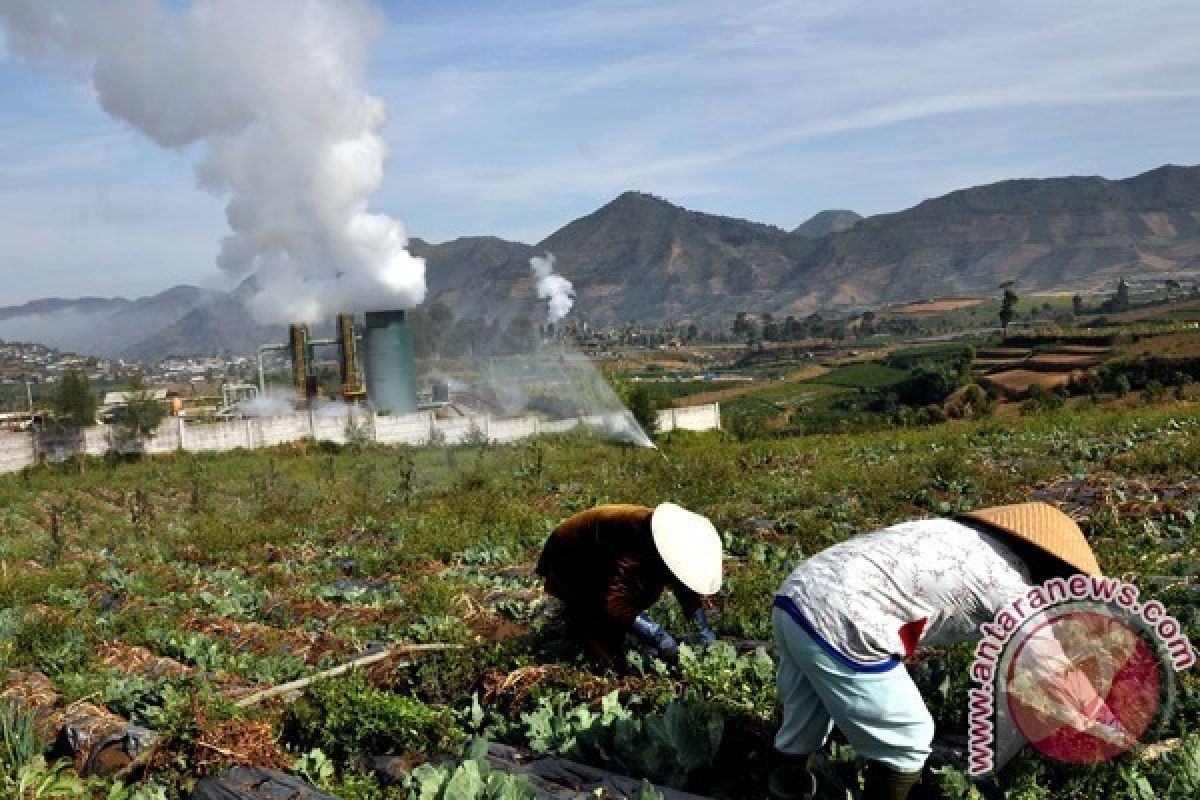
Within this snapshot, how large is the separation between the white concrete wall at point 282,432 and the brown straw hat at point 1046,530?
32.2 metres

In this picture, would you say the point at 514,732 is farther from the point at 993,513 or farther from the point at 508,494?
the point at 508,494

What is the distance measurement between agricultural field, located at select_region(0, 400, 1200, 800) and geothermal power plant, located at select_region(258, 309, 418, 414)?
25805mm

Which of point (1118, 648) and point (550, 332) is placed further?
point (550, 332)

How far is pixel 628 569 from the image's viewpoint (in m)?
6.02

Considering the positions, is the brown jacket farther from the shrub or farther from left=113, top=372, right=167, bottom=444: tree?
left=113, top=372, right=167, bottom=444: tree

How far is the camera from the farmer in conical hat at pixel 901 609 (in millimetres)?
3719

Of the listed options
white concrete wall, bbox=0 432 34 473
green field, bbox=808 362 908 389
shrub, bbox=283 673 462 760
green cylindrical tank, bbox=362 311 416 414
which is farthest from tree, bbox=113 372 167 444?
green field, bbox=808 362 908 389

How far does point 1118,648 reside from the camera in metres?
3.71

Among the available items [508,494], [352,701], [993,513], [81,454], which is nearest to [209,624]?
[352,701]

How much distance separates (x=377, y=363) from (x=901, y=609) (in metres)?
44.4

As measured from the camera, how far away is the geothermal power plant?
153ft

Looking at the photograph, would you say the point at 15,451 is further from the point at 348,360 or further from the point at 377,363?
the point at 348,360

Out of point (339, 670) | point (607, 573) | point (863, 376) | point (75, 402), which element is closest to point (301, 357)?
point (75, 402)

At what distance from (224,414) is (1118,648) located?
176 ft
